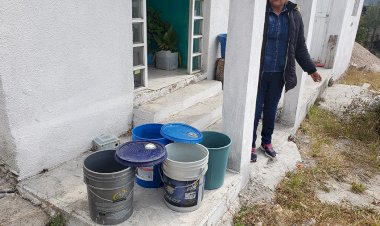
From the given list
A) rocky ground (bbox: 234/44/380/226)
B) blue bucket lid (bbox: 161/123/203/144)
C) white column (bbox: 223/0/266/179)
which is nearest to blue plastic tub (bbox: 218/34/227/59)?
rocky ground (bbox: 234/44/380/226)

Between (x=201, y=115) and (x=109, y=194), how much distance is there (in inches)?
86.0

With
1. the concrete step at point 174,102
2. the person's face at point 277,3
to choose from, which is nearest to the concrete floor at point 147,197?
the concrete step at point 174,102

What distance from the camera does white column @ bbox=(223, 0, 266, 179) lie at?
8.81ft

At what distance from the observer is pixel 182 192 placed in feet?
8.06

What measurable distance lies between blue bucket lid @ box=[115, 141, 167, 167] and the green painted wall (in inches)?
136

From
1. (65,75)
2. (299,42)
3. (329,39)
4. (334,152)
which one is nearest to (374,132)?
(334,152)

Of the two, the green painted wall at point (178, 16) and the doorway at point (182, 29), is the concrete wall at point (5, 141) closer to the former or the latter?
the doorway at point (182, 29)

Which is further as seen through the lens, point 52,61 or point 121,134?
point 121,134

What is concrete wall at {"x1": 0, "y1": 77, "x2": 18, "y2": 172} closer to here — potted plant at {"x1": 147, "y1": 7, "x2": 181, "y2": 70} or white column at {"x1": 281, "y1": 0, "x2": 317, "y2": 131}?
potted plant at {"x1": 147, "y1": 7, "x2": 181, "y2": 70}

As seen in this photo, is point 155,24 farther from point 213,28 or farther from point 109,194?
point 109,194

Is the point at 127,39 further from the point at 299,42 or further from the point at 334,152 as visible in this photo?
the point at 334,152

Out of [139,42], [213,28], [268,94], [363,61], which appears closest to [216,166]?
[268,94]

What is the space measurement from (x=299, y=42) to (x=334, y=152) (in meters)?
1.96

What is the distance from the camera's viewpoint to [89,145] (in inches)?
135
